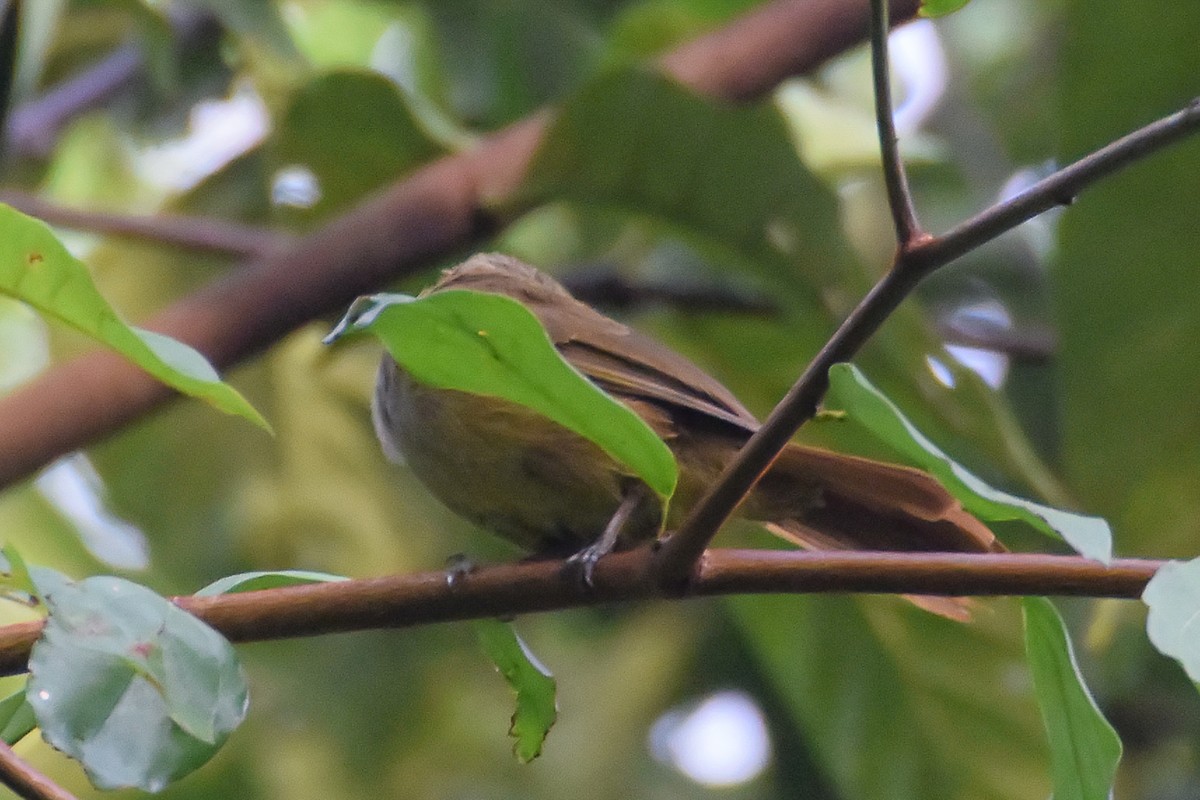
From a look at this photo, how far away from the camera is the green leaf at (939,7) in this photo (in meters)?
1.33

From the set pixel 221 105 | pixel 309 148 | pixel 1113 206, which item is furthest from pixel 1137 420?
pixel 221 105

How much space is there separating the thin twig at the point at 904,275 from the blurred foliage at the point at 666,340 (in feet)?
4.65

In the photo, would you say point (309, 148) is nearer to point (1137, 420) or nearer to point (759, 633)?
point (759, 633)

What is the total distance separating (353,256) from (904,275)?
184cm

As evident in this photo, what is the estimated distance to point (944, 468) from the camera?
4.25ft

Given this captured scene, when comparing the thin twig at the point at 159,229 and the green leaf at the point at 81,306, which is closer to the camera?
the green leaf at the point at 81,306

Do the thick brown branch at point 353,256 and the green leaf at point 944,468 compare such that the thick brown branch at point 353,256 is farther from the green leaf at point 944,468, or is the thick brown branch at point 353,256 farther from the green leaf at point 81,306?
the green leaf at point 944,468

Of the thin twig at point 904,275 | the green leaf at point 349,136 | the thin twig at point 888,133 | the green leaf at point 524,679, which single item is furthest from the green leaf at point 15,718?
the green leaf at point 349,136

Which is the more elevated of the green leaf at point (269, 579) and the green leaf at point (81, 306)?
the green leaf at point (81, 306)

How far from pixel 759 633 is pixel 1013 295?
1.55 meters

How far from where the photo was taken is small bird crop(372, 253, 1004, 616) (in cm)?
233

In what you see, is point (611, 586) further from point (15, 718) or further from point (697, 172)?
point (697, 172)

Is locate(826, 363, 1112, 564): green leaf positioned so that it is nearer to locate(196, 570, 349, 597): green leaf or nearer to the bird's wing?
locate(196, 570, 349, 597): green leaf

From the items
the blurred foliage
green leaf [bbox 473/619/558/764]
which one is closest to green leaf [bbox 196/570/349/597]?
green leaf [bbox 473/619/558/764]
